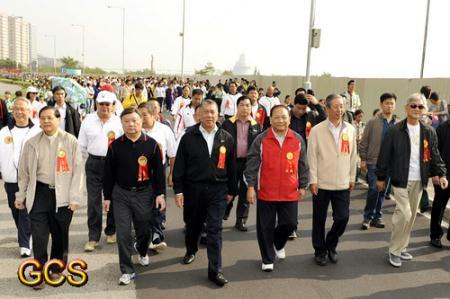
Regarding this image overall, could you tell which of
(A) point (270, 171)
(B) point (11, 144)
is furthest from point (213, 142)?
(B) point (11, 144)

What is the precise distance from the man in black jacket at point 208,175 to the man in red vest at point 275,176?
306 mm

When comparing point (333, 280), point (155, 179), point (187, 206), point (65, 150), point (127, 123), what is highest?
point (127, 123)

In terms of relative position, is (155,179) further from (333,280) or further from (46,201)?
(333,280)

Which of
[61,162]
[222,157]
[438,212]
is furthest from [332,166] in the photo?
[61,162]

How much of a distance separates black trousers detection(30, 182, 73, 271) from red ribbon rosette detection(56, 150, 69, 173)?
23cm

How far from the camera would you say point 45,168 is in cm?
442

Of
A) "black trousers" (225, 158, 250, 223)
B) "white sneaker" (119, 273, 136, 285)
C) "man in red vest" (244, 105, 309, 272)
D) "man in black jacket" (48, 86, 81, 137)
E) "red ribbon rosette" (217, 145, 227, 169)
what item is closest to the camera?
"white sneaker" (119, 273, 136, 285)

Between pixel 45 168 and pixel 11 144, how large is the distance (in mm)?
A: 1131

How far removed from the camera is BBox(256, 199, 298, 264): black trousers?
16.7 ft

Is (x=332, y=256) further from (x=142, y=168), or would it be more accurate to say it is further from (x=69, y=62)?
(x=69, y=62)

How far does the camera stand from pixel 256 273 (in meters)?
5.01

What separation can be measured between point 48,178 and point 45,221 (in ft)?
1.47

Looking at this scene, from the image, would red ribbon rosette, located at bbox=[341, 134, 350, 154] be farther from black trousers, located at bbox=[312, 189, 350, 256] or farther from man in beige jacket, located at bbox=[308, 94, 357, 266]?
black trousers, located at bbox=[312, 189, 350, 256]

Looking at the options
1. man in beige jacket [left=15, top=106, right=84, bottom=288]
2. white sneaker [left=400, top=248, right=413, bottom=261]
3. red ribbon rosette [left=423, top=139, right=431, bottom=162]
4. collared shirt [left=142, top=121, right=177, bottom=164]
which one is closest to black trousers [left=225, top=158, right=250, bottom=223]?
collared shirt [left=142, top=121, right=177, bottom=164]
